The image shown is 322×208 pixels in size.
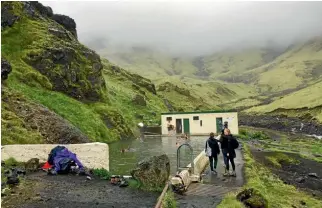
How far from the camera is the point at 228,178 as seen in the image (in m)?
18.3

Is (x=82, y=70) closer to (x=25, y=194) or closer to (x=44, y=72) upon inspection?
(x=44, y=72)

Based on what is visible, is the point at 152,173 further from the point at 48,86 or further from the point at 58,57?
the point at 58,57

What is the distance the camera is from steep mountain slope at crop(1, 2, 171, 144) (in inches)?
1129

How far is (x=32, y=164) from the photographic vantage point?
19469 mm

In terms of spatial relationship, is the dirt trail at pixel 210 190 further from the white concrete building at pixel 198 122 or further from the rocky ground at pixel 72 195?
the white concrete building at pixel 198 122

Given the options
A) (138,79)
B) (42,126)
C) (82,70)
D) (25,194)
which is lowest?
(25,194)

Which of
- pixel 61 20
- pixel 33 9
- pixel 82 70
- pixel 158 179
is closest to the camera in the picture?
pixel 158 179

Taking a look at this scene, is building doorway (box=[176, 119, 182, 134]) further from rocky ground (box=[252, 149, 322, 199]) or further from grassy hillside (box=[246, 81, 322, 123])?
grassy hillside (box=[246, 81, 322, 123])

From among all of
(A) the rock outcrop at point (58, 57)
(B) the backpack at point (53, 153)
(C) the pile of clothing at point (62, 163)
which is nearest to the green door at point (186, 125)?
(A) the rock outcrop at point (58, 57)

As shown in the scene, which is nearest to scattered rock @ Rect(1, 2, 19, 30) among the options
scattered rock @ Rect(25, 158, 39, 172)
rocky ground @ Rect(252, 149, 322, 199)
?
scattered rock @ Rect(25, 158, 39, 172)

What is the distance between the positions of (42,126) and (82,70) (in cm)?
2521

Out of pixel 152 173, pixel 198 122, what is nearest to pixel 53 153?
pixel 152 173

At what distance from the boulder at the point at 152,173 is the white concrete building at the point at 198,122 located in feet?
119

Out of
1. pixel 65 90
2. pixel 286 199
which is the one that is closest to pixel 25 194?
pixel 286 199
